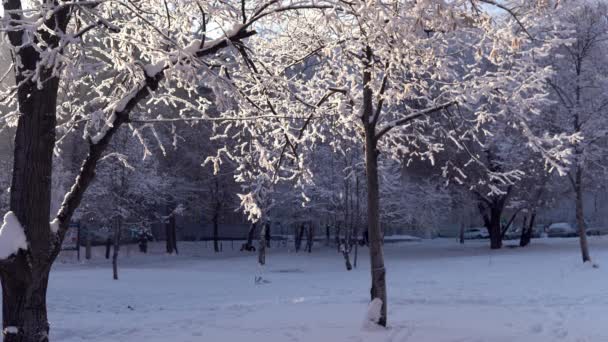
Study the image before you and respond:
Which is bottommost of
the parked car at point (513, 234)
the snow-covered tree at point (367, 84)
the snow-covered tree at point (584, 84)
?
the parked car at point (513, 234)

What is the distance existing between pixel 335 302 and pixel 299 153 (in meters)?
3.98

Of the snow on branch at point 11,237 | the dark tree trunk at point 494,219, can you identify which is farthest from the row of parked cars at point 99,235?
the snow on branch at point 11,237

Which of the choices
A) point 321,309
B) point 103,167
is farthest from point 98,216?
point 321,309

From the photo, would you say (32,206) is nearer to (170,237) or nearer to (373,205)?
(373,205)

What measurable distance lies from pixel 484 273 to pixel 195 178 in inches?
820

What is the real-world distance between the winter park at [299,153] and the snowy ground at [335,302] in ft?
0.32

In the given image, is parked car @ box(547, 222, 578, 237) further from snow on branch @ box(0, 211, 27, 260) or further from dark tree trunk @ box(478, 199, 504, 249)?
snow on branch @ box(0, 211, 27, 260)

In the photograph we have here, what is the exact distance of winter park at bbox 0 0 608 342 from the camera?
628 centimetres

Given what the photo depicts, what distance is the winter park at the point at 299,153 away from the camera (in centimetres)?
628

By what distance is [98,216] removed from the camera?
27516 millimetres

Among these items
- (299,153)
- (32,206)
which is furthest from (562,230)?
(32,206)

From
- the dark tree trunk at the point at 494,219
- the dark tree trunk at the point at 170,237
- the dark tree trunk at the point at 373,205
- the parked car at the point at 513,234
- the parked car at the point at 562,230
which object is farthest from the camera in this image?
the parked car at the point at 513,234

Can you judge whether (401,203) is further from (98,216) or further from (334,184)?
(98,216)

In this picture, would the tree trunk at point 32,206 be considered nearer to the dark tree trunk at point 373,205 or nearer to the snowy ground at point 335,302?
the snowy ground at point 335,302
